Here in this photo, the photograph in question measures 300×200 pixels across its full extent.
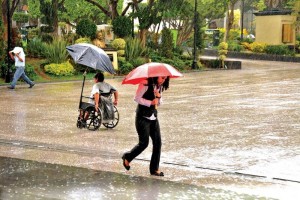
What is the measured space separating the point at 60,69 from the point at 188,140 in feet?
58.4

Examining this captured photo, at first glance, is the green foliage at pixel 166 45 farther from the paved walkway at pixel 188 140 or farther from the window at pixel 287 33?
the window at pixel 287 33

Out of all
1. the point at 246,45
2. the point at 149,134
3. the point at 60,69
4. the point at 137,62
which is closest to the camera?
the point at 149,134

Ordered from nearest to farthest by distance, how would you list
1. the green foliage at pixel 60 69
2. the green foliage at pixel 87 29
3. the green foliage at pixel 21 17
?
the green foliage at pixel 60 69 < the green foliage at pixel 87 29 < the green foliage at pixel 21 17

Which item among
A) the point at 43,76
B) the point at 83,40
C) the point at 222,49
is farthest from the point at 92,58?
the point at 222,49

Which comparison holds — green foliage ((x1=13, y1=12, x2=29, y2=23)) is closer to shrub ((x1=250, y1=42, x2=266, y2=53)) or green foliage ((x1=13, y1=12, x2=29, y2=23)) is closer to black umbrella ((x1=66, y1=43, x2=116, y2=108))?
shrub ((x1=250, y1=42, x2=266, y2=53))

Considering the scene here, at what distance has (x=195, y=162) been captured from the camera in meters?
12.0

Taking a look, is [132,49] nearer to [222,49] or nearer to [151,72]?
[222,49]

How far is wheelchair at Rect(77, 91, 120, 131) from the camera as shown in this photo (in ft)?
49.9

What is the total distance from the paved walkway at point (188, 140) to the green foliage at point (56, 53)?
22.9 feet

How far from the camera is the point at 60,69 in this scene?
103 feet

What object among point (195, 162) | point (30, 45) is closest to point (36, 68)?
point (30, 45)

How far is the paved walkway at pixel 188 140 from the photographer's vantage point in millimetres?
10453

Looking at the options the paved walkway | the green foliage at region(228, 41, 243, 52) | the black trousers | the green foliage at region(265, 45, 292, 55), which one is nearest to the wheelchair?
the paved walkway

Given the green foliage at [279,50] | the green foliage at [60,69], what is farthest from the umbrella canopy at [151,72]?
the green foliage at [279,50]
